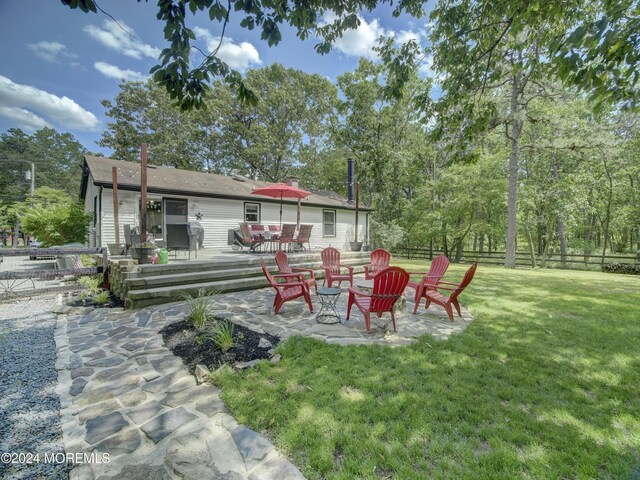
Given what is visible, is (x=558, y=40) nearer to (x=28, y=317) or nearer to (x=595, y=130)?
(x=28, y=317)

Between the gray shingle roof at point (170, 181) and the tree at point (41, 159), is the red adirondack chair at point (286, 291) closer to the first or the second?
the gray shingle roof at point (170, 181)

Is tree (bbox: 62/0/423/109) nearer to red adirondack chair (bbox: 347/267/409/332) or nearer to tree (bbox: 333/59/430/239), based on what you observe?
red adirondack chair (bbox: 347/267/409/332)

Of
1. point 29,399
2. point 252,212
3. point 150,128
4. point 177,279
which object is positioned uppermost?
point 150,128

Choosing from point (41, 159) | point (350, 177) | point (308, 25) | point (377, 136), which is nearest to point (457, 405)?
point (308, 25)

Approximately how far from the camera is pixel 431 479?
1.56 meters

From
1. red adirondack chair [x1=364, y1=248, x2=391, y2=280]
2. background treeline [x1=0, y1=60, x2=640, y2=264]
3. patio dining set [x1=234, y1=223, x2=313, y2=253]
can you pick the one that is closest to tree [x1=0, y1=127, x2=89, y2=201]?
background treeline [x1=0, y1=60, x2=640, y2=264]

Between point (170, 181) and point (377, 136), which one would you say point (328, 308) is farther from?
point (377, 136)

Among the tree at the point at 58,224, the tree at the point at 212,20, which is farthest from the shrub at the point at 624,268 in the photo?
the tree at the point at 58,224

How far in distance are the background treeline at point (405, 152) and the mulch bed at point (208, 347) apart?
12683 mm

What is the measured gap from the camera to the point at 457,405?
2.22 metres

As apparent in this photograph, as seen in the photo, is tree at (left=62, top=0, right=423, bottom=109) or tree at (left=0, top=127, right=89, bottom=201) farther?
tree at (left=0, top=127, right=89, bottom=201)

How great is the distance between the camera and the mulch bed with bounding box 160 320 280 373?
297 cm

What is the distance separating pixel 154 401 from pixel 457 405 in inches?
101

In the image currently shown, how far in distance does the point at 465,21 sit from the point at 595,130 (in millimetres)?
13165
